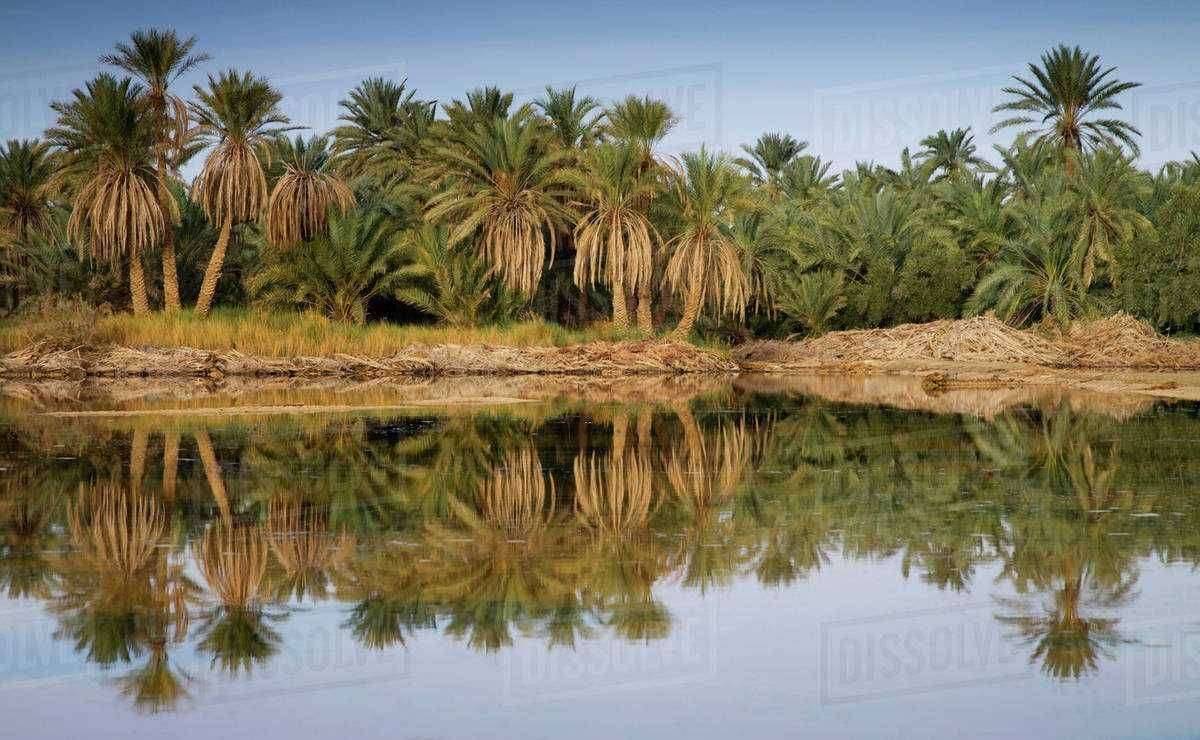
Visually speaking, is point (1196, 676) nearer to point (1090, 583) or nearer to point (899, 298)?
point (1090, 583)

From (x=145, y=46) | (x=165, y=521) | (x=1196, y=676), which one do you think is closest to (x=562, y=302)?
(x=145, y=46)

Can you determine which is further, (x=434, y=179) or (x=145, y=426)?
(x=434, y=179)

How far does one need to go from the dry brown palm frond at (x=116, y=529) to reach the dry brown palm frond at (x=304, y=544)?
0.85 metres

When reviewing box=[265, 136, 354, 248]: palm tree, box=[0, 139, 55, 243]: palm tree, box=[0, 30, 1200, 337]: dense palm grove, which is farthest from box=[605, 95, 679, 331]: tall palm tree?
box=[0, 139, 55, 243]: palm tree

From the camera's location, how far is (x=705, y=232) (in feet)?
134

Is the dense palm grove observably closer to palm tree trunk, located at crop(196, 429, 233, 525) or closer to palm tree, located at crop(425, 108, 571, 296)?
palm tree, located at crop(425, 108, 571, 296)

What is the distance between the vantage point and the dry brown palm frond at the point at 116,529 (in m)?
8.80

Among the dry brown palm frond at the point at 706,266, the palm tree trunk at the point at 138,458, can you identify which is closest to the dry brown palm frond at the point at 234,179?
the dry brown palm frond at the point at 706,266

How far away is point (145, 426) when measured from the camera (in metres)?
18.8

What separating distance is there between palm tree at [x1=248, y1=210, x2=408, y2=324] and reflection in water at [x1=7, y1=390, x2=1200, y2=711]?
2333 centimetres

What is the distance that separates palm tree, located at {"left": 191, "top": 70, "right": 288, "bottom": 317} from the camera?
129ft

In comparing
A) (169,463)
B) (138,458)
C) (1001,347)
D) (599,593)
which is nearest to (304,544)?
(599,593)

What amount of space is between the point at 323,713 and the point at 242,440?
11489 millimetres

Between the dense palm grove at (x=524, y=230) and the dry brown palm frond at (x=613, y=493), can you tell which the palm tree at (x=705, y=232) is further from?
the dry brown palm frond at (x=613, y=493)
